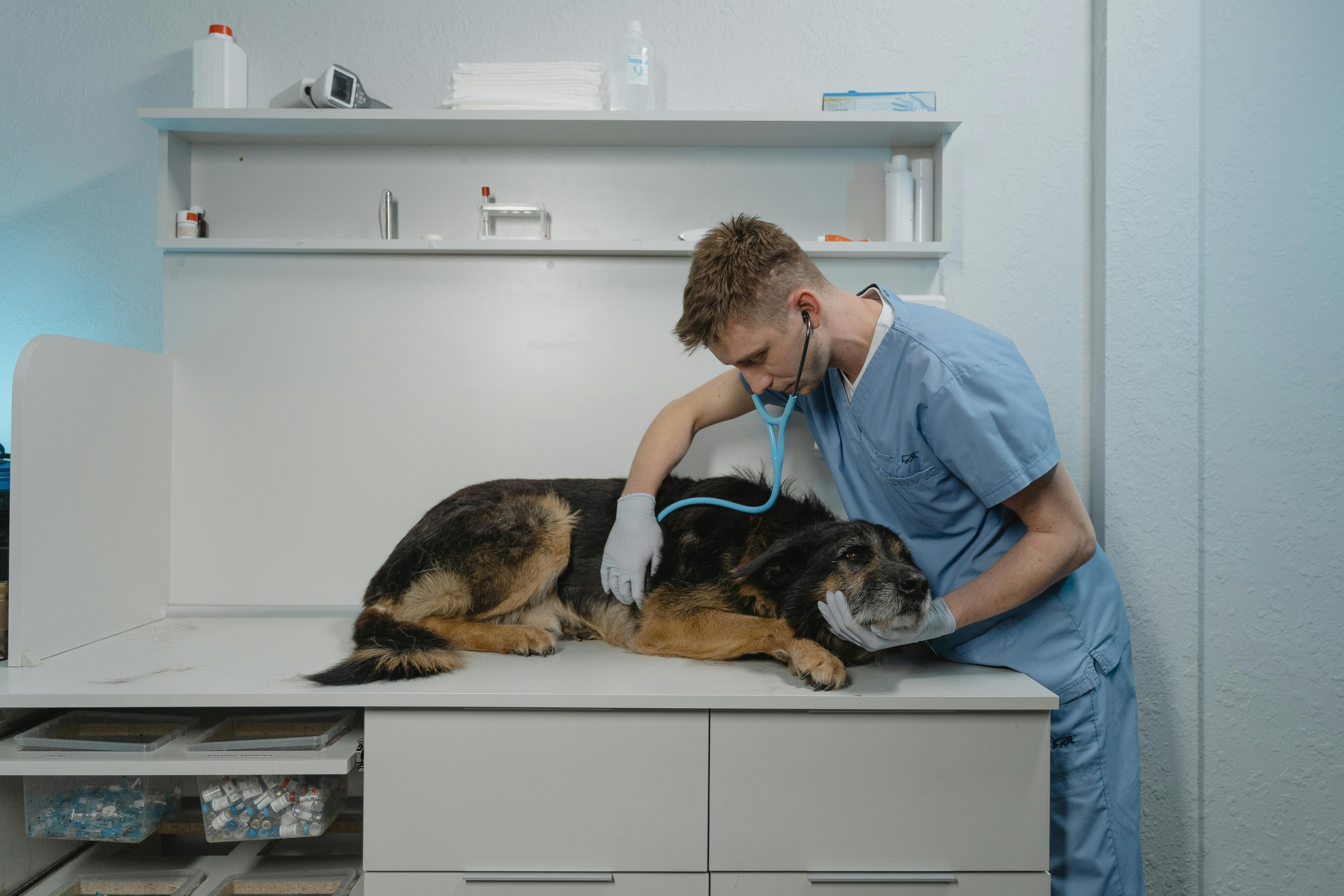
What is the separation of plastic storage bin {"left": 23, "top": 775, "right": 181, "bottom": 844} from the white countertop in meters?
0.22

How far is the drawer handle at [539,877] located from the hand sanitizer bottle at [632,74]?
182 cm

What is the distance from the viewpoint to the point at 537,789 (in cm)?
137

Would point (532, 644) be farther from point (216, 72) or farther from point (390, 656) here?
point (216, 72)

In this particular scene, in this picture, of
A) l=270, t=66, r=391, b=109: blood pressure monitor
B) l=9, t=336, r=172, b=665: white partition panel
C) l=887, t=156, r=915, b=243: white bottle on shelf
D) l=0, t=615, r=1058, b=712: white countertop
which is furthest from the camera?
l=887, t=156, r=915, b=243: white bottle on shelf

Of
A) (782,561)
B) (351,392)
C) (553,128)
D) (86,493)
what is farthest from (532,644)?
(553,128)

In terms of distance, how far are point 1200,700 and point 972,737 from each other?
46.4 inches

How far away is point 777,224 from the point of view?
210cm

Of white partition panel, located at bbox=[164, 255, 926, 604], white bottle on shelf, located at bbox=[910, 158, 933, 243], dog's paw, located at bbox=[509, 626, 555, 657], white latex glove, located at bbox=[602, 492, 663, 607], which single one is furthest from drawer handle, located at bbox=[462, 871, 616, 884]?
white bottle on shelf, located at bbox=[910, 158, 933, 243]

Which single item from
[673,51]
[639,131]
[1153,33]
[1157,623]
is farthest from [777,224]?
[1157,623]

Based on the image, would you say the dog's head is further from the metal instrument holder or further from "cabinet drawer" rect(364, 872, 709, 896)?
the metal instrument holder

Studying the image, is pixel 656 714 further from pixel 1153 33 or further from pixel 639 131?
pixel 1153 33

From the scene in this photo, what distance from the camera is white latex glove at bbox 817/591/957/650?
1.44m

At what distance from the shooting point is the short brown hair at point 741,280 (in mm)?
1449

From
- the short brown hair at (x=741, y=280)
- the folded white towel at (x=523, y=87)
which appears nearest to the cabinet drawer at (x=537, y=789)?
the short brown hair at (x=741, y=280)
